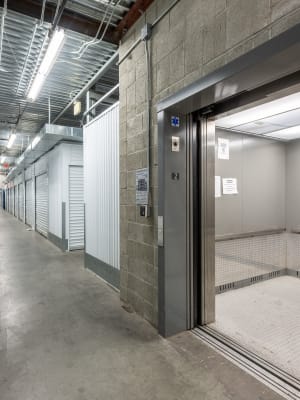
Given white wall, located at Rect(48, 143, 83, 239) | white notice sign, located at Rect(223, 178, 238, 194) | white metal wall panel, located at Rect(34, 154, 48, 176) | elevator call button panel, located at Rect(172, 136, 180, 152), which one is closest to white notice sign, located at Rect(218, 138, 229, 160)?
white notice sign, located at Rect(223, 178, 238, 194)

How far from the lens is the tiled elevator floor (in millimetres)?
2186

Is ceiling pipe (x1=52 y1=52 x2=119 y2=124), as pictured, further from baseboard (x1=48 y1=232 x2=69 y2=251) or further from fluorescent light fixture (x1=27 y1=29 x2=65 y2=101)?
baseboard (x1=48 y1=232 x2=69 y2=251)

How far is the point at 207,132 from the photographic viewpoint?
2.60 meters

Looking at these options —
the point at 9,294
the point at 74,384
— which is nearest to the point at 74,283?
the point at 9,294

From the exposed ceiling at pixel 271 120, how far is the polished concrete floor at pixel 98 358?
2.52 meters

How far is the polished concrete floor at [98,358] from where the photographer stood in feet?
5.79

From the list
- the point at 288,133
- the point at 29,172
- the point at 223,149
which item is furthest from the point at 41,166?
the point at 288,133

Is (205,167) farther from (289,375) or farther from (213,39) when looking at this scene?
(289,375)

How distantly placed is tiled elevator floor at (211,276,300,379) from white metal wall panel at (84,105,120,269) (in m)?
1.66

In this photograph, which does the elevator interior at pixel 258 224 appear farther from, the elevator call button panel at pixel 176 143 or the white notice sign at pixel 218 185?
the elevator call button panel at pixel 176 143

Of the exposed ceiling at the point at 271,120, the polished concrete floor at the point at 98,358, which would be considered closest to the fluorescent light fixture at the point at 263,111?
the exposed ceiling at the point at 271,120

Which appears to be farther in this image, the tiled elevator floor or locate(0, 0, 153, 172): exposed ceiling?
locate(0, 0, 153, 172): exposed ceiling

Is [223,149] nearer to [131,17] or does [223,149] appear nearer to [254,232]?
[254,232]

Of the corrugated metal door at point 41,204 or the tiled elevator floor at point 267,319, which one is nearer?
the tiled elevator floor at point 267,319
